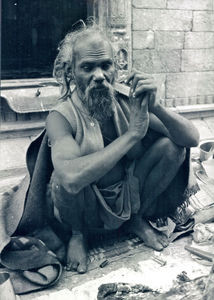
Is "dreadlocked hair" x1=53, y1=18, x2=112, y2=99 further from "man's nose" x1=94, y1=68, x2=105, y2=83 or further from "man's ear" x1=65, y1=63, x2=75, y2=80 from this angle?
"man's nose" x1=94, y1=68, x2=105, y2=83

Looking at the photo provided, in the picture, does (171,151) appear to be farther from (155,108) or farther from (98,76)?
(98,76)

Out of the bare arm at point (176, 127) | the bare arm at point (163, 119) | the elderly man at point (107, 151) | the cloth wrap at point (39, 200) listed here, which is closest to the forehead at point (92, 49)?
the elderly man at point (107, 151)

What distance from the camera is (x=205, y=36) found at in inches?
267

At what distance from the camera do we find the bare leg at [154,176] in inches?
131

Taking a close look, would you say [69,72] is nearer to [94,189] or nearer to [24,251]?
[94,189]

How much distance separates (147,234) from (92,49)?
1600mm

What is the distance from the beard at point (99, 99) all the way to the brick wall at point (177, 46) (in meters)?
3.30

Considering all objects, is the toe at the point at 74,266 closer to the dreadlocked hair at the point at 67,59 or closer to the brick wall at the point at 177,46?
the dreadlocked hair at the point at 67,59

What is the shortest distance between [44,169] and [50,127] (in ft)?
1.38

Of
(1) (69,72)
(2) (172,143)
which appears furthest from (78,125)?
(2) (172,143)

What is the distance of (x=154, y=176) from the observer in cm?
339

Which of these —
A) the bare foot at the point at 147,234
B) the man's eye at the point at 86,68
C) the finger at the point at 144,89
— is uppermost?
the man's eye at the point at 86,68

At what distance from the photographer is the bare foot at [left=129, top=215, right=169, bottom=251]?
346 cm

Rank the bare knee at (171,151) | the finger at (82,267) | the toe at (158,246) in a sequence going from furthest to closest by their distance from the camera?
the toe at (158,246) < the bare knee at (171,151) < the finger at (82,267)
